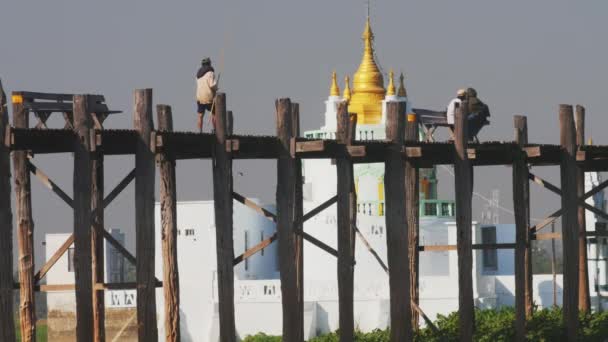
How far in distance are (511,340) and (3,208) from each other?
1054 centimetres

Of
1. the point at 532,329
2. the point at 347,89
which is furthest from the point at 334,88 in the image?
the point at 532,329

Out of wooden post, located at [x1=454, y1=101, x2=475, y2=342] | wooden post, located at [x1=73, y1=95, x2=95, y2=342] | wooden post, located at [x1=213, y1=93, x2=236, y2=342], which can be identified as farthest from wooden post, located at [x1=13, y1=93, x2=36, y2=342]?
wooden post, located at [x1=454, y1=101, x2=475, y2=342]

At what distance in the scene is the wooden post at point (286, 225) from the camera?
26.2m

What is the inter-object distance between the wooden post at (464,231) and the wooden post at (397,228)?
100 cm

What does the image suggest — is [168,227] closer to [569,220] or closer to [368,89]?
[569,220]

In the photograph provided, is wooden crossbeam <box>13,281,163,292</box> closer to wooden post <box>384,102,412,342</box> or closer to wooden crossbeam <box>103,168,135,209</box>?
wooden crossbeam <box>103,168,135,209</box>

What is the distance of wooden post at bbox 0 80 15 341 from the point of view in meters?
23.1

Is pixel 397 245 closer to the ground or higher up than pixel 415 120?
closer to the ground

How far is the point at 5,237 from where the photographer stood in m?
23.2

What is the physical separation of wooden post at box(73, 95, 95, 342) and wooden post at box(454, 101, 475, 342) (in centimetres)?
648

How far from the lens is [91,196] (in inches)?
1009

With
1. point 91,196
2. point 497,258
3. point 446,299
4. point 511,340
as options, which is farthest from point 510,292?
point 91,196

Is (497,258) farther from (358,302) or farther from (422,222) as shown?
(358,302)

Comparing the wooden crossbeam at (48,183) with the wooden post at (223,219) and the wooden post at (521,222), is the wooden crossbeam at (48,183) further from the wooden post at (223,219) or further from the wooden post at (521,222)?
the wooden post at (521,222)
